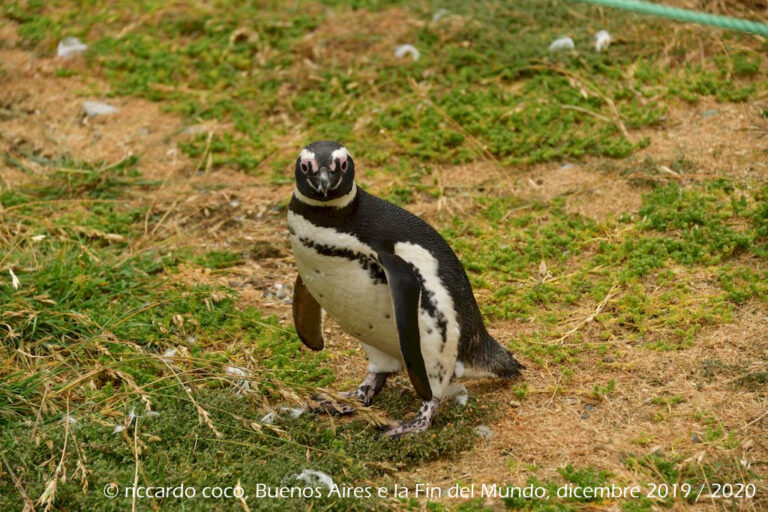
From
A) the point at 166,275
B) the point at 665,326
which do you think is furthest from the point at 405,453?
the point at 166,275

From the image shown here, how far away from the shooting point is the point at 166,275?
4.84 meters

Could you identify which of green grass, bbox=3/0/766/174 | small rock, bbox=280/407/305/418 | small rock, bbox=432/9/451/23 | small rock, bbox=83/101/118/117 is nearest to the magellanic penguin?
small rock, bbox=280/407/305/418

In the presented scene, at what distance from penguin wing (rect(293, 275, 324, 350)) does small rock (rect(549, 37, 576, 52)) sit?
10.8ft

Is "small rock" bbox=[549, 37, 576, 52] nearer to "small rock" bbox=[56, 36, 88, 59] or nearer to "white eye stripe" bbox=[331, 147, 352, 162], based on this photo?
"white eye stripe" bbox=[331, 147, 352, 162]

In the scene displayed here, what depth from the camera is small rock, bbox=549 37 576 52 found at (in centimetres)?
643

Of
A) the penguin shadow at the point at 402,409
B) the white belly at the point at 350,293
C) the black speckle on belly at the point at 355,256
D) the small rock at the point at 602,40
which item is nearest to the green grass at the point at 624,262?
the penguin shadow at the point at 402,409

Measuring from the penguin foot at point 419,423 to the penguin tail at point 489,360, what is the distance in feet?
0.79

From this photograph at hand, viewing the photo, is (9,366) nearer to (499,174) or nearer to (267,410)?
(267,410)

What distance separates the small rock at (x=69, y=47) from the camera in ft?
23.4

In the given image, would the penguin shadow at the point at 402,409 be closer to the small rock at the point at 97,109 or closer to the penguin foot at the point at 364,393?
the penguin foot at the point at 364,393

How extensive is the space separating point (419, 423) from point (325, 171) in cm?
107

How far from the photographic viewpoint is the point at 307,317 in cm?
402

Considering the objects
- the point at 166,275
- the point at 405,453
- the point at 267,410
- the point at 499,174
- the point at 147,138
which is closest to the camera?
the point at 405,453

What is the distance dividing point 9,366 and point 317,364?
131cm
